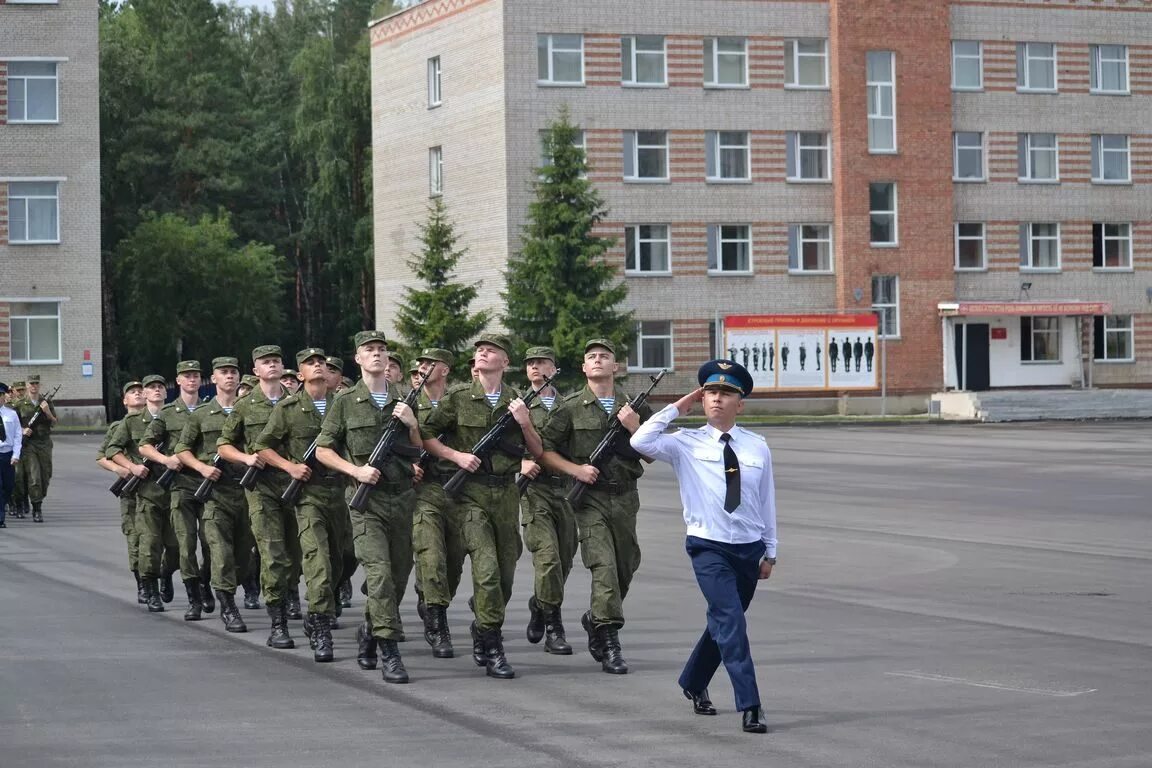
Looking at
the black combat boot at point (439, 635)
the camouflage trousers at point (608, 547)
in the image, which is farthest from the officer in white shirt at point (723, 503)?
the black combat boot at point (439, 635)

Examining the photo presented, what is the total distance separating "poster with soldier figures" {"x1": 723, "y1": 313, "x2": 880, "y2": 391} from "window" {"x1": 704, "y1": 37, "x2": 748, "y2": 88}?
8.18m

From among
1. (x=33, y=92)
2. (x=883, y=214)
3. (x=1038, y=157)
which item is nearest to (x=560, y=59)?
(x=883, y=214)

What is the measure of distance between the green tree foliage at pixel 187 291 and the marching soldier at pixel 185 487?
5731cm

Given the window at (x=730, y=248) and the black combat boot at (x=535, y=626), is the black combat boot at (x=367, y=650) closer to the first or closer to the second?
the black combat boot at (x=535, y=626)

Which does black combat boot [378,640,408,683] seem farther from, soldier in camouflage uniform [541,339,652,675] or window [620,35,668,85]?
window [620,35,668,85]

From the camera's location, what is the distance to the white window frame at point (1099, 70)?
66188mm

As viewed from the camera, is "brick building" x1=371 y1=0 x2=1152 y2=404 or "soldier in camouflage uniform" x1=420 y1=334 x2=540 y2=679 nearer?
"soldier in camouflage uniform" x1=420 y1=334 x2=540 y2=679

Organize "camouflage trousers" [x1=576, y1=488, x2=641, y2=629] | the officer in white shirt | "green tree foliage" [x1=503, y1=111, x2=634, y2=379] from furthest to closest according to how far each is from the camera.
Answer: "green tree foliage" [x1=503, y1=111, x2=634, y2=379] → "camouflage trousers" [x1=576, y1=488, x2=641, y2=629] → the officer in white shirt

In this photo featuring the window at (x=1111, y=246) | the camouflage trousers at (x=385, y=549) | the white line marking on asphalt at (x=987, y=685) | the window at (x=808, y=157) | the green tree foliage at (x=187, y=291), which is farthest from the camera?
the green tree foliage at (x=187, y=291)

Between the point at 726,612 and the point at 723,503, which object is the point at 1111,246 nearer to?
the point at 723,503

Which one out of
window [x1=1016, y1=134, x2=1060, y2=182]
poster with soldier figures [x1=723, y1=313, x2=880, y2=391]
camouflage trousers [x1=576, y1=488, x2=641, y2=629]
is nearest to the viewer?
camouflage trousers [x1=576, y1=488, x2=641, y2=629]

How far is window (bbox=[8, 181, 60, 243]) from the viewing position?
6306cm

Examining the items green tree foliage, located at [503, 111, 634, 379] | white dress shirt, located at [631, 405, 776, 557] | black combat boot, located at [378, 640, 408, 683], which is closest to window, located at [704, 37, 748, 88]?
green tree foliage, located at [503, 111, 634, 379]

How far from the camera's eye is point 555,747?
936 cm
